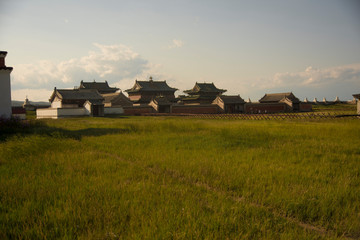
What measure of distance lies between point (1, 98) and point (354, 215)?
16067 millimetres

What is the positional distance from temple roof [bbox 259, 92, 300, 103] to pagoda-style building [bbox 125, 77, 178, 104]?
1757 cm

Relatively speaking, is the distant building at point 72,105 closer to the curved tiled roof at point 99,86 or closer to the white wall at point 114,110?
the white wall at point 114,110

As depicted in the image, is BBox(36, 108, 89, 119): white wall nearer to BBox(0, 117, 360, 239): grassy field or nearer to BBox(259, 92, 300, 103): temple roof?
BBox(0, 117, 360, 239): grassy field

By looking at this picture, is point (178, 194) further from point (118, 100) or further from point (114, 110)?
point (118, 100)

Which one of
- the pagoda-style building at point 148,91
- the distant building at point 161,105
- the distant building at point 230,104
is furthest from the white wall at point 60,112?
the distant building at point 230,104

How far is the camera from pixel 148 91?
4606 cm

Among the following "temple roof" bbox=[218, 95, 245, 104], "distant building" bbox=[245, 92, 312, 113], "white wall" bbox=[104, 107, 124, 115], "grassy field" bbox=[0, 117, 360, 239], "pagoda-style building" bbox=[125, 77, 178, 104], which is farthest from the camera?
"pagoda-style building" bbox=[125, 77, 178, 104]

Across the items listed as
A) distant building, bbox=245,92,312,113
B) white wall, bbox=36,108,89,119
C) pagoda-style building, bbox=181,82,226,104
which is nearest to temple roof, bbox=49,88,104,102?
white wall, bbox=36,108,89,119

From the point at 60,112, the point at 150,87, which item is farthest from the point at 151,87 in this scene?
the point at 60,112

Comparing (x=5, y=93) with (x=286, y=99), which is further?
(x=286, y=99)

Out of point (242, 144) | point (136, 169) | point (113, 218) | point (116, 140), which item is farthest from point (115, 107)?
point (113, 218)

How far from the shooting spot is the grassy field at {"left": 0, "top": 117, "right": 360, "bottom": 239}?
2.97m

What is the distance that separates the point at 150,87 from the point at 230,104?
15805 mm

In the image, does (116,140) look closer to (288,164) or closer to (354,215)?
(288,164)
